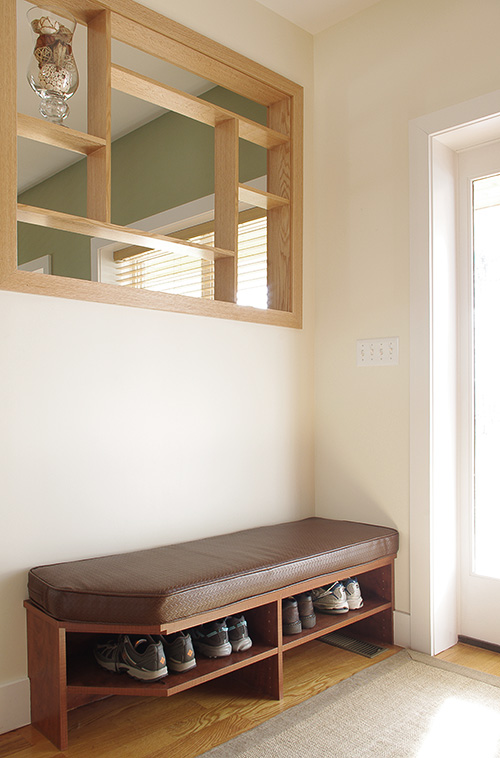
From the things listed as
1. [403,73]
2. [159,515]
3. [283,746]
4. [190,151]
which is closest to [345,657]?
[283,746]

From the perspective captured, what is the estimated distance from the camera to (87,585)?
1.61 meters

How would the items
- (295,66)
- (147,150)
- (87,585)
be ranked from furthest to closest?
(147,150)
(295,66)
(87,585)

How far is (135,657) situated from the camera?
1.63m

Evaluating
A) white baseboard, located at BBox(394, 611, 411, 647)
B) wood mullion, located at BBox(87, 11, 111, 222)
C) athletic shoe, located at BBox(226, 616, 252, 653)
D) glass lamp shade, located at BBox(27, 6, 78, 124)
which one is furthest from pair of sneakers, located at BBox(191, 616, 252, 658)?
glass lamp shade, located at BBox(27, 6, 78, 124)

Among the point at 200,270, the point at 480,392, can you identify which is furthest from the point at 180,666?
the point at 200,270

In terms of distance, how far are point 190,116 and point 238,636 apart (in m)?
1.84

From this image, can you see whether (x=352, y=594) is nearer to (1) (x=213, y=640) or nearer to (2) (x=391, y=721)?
(2) (x=391, y=721)

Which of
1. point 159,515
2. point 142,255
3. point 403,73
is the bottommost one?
point 159,515

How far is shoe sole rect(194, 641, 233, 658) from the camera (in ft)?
5.74

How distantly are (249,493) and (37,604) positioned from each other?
37.0 inches

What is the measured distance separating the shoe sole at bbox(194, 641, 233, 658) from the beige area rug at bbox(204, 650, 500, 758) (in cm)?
21

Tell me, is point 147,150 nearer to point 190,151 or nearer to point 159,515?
point 190,151

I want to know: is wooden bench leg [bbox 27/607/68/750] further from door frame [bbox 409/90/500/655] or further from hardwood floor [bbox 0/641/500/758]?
door frame [bbox 409/90/500/655]

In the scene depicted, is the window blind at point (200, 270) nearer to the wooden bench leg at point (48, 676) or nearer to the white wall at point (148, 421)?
the white wall at point (148, 421)
